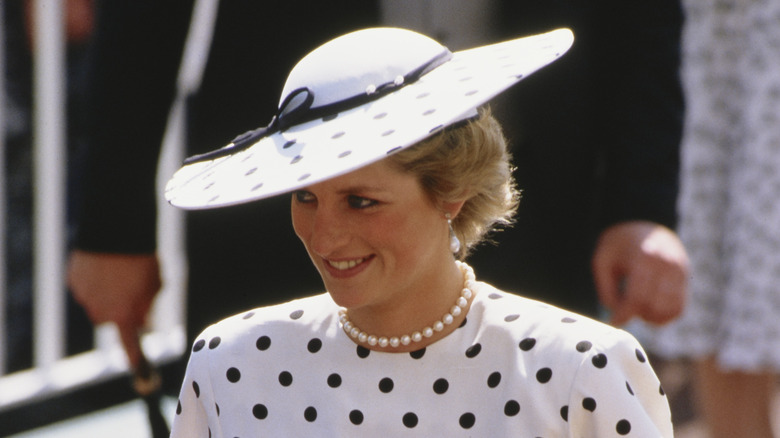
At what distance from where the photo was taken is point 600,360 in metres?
1.29

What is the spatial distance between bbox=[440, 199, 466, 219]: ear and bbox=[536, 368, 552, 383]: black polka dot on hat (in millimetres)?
232

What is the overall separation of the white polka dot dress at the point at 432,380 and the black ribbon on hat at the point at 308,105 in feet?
0.85

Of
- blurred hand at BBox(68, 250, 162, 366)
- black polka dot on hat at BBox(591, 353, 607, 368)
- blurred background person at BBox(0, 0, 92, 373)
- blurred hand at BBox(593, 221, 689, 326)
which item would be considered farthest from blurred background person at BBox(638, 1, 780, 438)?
blurred background person at BBox(0, 0, 92, 373)

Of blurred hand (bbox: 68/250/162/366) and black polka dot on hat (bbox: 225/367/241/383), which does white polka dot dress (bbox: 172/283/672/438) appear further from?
blurred hand (bbox: 68/250/162/366)

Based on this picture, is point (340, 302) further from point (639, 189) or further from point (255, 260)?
point (639, 189)

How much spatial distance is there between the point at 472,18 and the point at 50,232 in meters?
2.38

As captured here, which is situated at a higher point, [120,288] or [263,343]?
[263,343]

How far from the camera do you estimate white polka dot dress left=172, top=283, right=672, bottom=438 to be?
1.29 meters

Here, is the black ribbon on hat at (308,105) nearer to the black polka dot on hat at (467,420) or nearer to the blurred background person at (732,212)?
the black polka dot on hat at (467,420)

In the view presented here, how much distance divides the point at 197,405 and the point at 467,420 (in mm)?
381

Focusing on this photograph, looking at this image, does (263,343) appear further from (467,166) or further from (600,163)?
(600,163)

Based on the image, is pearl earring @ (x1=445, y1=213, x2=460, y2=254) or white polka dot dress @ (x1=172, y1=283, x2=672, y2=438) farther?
pearl earring @ (x1=445, y1=213, x2=460, y2=254)

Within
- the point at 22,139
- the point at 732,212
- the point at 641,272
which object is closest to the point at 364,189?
the point at 641,272

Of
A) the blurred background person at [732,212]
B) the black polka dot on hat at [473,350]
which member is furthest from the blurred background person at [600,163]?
the blurred background person at [732,212]
